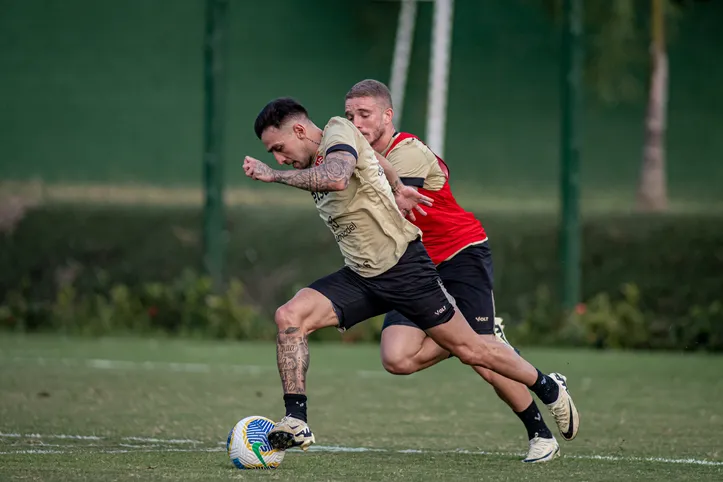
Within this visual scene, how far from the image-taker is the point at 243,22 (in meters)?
17.3

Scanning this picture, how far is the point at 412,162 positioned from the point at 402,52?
9268 mm

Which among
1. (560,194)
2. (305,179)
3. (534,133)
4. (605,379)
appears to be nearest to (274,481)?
(305,179)

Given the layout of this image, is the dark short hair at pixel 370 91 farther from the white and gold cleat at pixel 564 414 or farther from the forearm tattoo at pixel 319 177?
the white and gold cleat at pixel 564 414

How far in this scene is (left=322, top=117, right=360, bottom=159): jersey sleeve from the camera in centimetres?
714

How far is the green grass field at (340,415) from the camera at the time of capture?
715cm

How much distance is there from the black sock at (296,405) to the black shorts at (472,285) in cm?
104

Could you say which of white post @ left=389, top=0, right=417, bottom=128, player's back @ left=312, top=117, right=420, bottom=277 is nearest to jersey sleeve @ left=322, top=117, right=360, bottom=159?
player's back @ left=312, top=117, right=420, bottom=277

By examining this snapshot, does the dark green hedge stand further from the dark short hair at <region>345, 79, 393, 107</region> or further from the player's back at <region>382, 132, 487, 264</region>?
the dark short hair at <region>345, 79, 393, 107</region>

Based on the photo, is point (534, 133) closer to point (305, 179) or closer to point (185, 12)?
point (185, 12)

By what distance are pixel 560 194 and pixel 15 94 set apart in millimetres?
6908

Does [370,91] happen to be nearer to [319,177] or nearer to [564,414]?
[319,177]

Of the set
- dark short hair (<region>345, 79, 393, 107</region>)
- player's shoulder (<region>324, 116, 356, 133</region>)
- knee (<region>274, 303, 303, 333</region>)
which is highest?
dark short hair (<region>345, 79, 393, 107</region>)

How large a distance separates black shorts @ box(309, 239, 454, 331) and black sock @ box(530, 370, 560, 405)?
2.28 ft

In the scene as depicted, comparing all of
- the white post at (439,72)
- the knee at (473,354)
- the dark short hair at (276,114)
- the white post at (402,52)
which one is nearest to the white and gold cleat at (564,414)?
the knee at (473,354)
